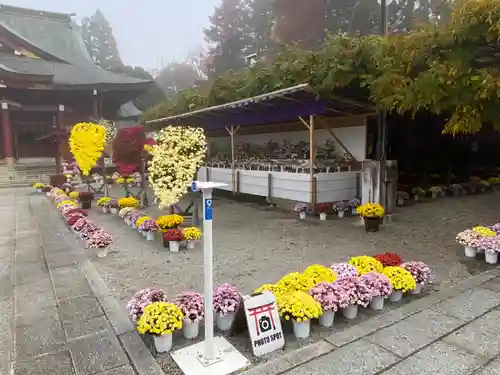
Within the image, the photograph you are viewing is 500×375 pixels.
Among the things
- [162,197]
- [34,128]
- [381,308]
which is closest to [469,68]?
[381,308]

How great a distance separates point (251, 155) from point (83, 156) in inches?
215

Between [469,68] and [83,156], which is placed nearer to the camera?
[469,68]

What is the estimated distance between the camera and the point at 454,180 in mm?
12516

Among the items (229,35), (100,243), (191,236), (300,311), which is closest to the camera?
(300,311)

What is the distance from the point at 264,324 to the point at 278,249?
3.12 m

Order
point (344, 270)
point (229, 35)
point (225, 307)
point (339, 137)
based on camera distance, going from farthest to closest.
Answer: point (229, 35) → point (339, 137) → point (344, 270) → point (225, 307)

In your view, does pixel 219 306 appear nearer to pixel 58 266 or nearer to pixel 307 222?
pixel 58 266

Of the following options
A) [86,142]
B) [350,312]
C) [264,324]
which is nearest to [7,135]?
[86,142]

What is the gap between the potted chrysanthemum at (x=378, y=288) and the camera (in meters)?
3.60

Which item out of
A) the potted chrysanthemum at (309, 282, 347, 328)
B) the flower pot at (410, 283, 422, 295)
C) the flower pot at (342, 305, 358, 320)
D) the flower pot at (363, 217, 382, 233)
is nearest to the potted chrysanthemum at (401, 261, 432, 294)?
the flower pot at (410, 283, 422, 295)

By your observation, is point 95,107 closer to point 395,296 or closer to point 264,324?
point 395,296

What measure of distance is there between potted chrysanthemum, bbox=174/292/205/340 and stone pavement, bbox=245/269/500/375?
0.70 meters

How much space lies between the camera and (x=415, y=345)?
9.73 ft

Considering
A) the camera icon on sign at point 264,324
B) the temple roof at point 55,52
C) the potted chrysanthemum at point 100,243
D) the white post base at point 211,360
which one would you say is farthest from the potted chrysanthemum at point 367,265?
the temple roof at point 55,52
